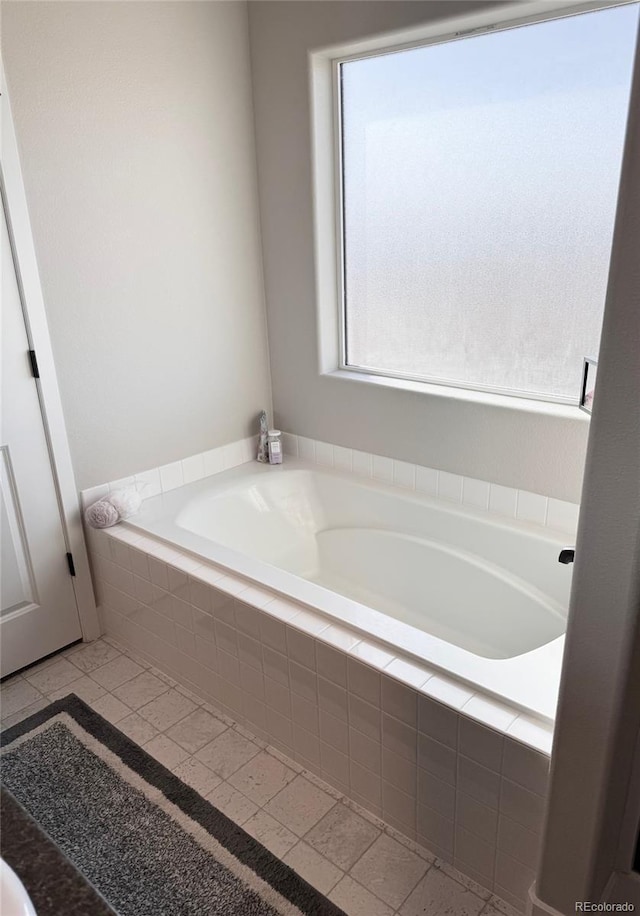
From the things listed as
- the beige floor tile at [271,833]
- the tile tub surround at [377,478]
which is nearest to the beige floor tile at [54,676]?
the tile tub surround at [377,478]

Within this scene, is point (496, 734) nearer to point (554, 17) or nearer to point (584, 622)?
point (584, 622)

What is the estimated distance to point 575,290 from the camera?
6.95 feet

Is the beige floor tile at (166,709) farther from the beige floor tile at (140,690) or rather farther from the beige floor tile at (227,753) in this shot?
the beige floor tile at (227,753)

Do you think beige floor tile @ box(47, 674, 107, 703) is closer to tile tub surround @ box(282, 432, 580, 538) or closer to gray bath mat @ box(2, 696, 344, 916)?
gray bath mat @ box(2, 696, 344, 916)

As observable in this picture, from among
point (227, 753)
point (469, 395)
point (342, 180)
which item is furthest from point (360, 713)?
point (342, 180)

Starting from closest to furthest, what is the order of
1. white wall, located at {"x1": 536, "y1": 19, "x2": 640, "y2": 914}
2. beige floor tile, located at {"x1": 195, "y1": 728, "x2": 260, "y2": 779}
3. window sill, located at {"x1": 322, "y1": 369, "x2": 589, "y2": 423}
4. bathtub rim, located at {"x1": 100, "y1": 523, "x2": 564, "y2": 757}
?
white wall, located at {"x1": 536, "y1": 19, "x2": 640, "y2": 914} < bathtub rim, located at {"x1": 100, "y1": 523, "x2": 564, "y2": 757} < beige floor tile, located at {"x1": 195, "y1": 728, "x2": 260, "y2": 779} < window sill, located at {"x1": 322, "y1": 369, "x2": 589, "y2": 423}

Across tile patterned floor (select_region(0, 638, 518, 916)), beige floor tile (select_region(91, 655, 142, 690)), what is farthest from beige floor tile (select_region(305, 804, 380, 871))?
beige floor tile (select_region(91, 655, 142, 690))

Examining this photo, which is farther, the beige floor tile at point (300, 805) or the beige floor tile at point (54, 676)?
the beige floor tile at point (54, 676)

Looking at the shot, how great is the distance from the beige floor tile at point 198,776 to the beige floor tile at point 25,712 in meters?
0.60

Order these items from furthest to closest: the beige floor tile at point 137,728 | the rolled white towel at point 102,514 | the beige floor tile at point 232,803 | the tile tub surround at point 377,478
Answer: the rolled white towel at point 102,514, the tile tub surround at point 377,478, the beige floor tile at point 137,728, the beige floor tile at point 232,803

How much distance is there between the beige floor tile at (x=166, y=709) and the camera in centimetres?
215

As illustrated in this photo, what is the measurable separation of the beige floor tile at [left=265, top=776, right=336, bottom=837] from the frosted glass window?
57.1 inches

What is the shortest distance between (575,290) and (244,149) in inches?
57.0

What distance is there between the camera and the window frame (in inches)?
79.0
